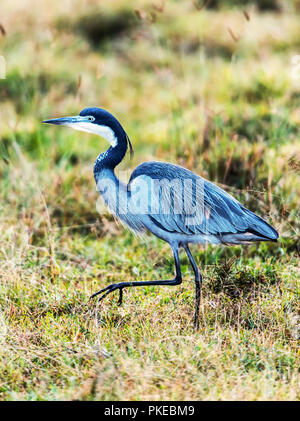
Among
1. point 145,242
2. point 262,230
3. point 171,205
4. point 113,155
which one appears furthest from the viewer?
point 145,242

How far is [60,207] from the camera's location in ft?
17.5

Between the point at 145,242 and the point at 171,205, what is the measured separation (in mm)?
1128

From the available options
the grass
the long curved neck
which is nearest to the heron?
the long curved neck

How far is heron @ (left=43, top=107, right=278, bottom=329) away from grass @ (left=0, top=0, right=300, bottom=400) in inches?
10.9

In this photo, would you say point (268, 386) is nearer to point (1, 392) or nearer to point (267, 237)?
point (267, 237)

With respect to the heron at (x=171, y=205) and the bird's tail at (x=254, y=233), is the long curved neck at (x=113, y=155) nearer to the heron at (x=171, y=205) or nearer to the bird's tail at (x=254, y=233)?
the heron at (x=171, y=205)

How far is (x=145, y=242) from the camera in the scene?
4938 mm

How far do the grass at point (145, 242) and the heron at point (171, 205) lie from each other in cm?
28

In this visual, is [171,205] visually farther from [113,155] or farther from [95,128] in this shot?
[95,128]

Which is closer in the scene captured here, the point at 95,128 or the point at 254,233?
the point at 254,233

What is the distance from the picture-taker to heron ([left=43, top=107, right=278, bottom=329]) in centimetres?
379

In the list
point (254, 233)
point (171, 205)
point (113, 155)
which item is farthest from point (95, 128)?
point (254, 233)

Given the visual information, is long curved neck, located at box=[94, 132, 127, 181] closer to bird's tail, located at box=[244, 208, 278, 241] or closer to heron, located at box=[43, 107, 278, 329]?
heron, located at box=[43, 107, 278, 329]

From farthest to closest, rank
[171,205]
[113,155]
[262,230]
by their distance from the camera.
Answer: [113,155] < [171,205] < [262,230]
